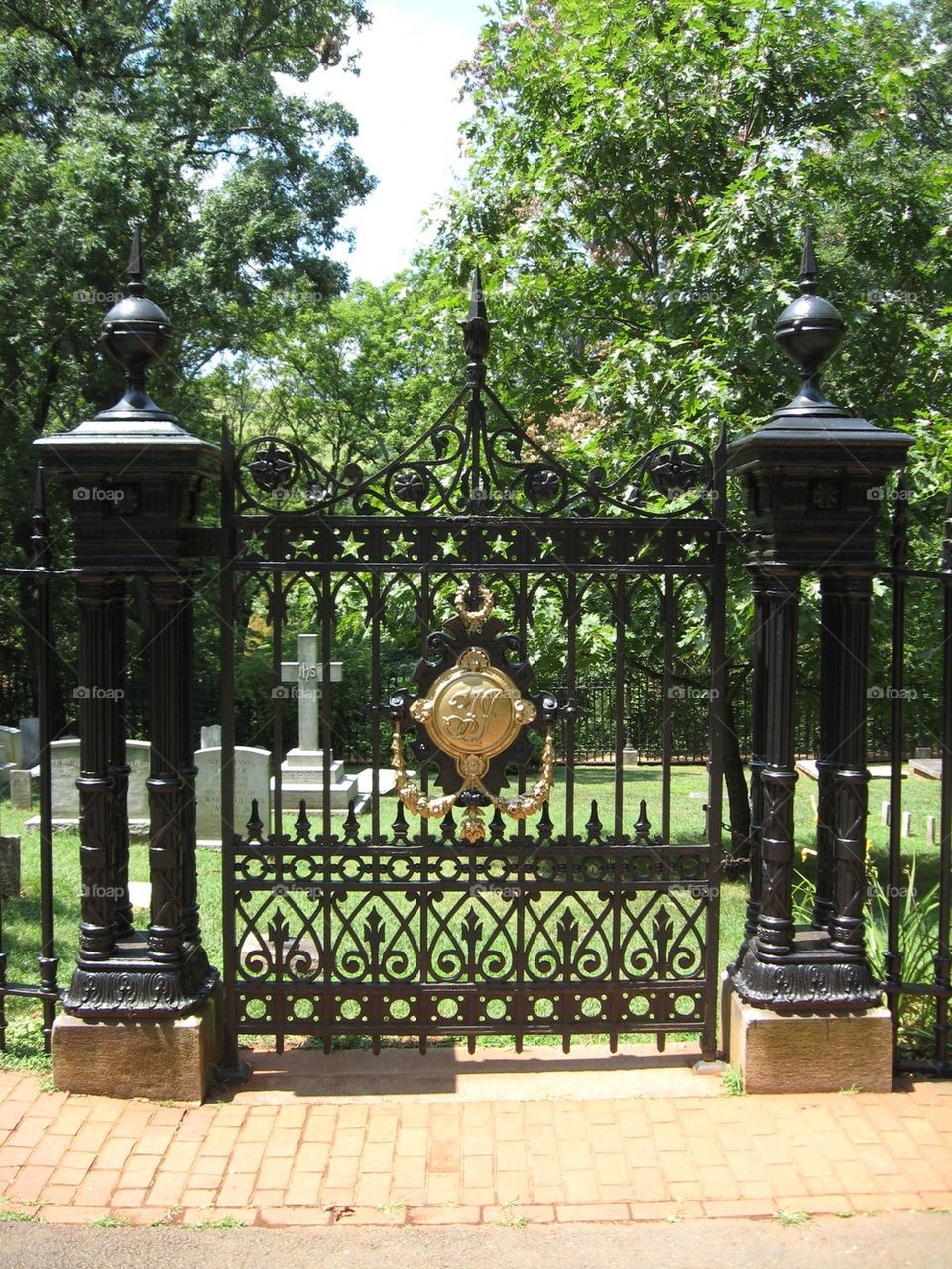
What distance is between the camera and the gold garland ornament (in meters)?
4.61

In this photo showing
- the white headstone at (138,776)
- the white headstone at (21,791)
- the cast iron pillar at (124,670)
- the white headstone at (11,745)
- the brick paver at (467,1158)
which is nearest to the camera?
the brick paver at (467,1158)

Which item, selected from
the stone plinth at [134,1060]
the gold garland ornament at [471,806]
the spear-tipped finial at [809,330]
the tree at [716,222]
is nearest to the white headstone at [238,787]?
the tree at [716,222]

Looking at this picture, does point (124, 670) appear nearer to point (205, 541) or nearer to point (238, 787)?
point (205, 541)

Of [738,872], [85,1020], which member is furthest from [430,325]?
[85,1020]

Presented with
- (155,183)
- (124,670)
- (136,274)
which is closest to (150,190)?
(155,183)

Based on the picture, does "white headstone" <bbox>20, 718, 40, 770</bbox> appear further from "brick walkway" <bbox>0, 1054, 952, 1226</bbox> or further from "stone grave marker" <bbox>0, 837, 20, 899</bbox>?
"brick walkway" <bbox>0, 1054, 952, 1226</bbox>

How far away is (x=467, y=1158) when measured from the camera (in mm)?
4004

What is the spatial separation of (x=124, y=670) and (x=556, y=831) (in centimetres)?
639

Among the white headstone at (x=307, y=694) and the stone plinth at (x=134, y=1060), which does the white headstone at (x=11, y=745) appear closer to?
the white headstone at (x=307, y=694)

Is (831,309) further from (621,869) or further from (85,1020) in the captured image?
(85,1020)

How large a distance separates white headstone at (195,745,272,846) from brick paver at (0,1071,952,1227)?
569 centimetres

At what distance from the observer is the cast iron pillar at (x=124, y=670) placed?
4.31 metres

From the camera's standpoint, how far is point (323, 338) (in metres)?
21.3

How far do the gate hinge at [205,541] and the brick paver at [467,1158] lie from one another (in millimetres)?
2294
